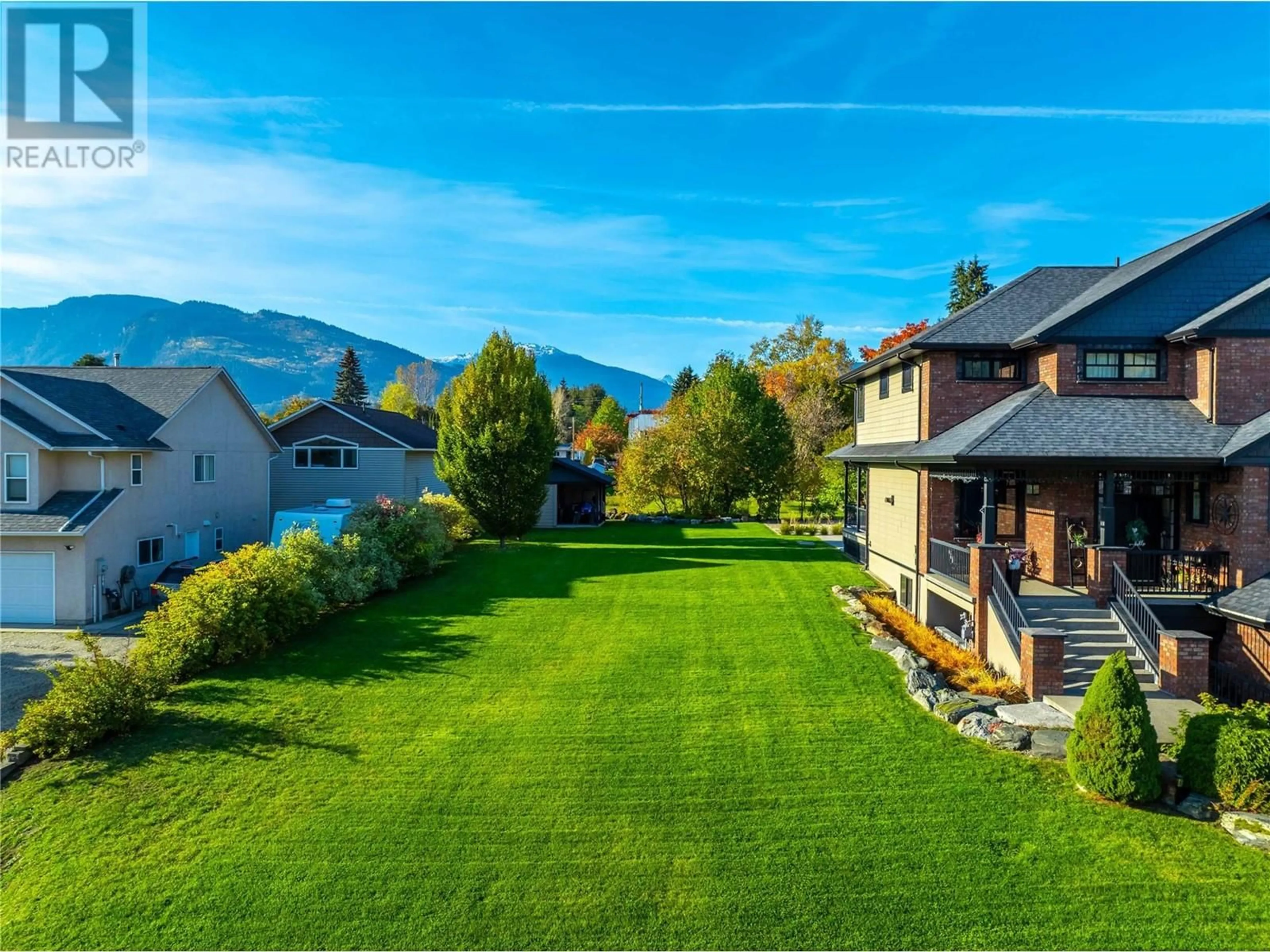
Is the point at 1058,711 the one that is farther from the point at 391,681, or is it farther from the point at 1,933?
the point at 1,933

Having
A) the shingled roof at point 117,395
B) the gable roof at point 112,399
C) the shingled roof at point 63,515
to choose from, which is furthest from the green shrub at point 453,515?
the shingled roof at point 63,515

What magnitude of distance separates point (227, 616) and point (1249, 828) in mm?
16109

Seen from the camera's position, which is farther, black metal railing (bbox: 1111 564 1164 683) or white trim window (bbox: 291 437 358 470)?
white trim window (bbox: 291 437 358 470)

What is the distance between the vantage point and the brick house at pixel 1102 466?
472 inches

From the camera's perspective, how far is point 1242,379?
1323 centimetres

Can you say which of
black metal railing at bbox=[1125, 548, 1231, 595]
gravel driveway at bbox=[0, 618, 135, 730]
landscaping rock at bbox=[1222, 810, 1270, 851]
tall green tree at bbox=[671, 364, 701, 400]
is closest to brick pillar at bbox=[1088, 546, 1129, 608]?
black metal railing at bbox=[1125, 548, 1231, 595]

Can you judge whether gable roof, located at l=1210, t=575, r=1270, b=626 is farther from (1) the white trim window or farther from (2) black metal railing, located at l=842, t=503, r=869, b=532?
(1) the white trim window

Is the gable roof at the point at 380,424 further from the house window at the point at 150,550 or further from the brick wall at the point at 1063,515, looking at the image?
the brick wall at the point at 1063,515

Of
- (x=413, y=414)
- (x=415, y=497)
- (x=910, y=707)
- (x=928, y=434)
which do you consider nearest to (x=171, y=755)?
(x=910, y=707)

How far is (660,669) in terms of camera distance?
488 inches

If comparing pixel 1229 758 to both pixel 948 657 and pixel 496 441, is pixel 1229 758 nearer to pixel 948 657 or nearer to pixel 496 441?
pixel 948 657

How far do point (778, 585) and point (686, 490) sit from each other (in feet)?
69.4

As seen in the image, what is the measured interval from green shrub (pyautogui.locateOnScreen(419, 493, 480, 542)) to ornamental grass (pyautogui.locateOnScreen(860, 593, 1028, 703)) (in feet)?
53.7

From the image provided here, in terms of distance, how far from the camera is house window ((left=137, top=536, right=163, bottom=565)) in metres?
19.8
